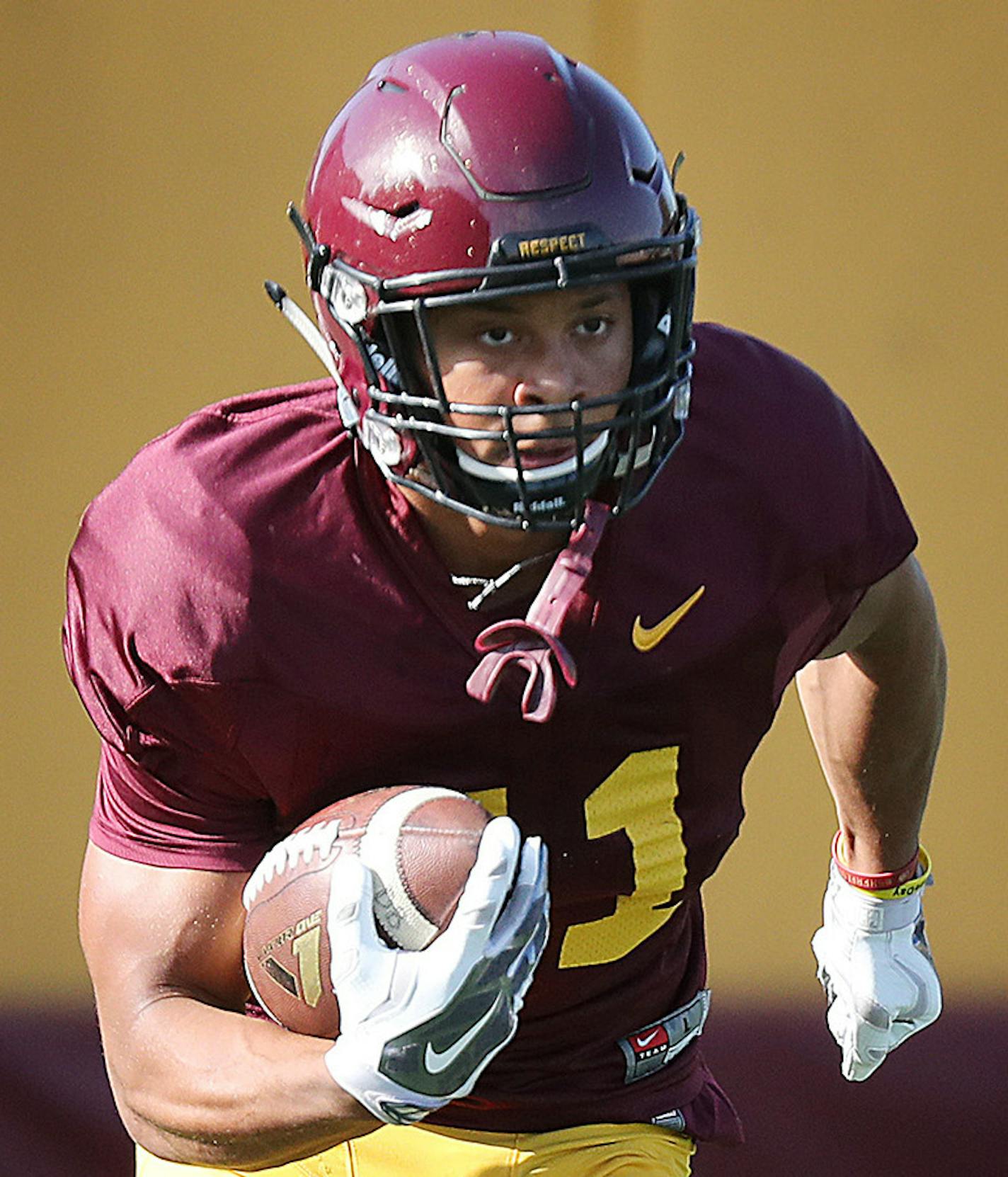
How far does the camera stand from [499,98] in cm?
143

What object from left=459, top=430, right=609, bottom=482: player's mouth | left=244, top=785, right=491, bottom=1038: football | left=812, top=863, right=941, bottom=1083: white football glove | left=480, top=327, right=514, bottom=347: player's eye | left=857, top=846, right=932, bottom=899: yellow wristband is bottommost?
left=812, top=863, right=941, bottom=1083: white football glove

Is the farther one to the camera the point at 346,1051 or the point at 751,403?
the point at 751,403

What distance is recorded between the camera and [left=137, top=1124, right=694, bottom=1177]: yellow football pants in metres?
1.67

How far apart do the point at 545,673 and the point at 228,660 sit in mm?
226

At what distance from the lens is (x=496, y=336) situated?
1.40 meters

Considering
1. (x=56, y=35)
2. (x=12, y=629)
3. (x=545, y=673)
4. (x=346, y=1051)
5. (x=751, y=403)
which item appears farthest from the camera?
(x=12, y=629)

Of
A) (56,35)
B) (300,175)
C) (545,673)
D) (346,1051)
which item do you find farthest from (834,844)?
(56,35)

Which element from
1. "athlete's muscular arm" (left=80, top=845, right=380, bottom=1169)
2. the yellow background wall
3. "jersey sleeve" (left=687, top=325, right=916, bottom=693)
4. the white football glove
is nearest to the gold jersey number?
"jersey sleeve" (left=687, top=325, right=916, bottom=693)

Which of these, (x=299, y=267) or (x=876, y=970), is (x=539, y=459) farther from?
(x=299, y=267)

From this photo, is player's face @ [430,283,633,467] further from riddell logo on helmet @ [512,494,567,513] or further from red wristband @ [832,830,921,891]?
red wristband @ [832,830,921,891]

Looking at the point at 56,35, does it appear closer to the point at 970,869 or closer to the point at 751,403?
the point at 751,403

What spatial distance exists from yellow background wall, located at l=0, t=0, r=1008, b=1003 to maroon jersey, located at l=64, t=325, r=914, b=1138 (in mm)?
893

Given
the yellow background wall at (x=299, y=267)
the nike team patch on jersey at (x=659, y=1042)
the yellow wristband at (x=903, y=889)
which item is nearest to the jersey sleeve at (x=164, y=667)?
the nike team patch on jersey at (x=659, y=1042)

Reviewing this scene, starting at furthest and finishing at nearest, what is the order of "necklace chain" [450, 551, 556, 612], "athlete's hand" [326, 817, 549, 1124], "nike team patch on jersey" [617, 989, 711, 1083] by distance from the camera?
"nike team patch on jersey" [617, 989, 711, 1083]
"necklace chain" [450, 551, 556, 612]
"athlete's hand" [326, 817, 549, 1124]
